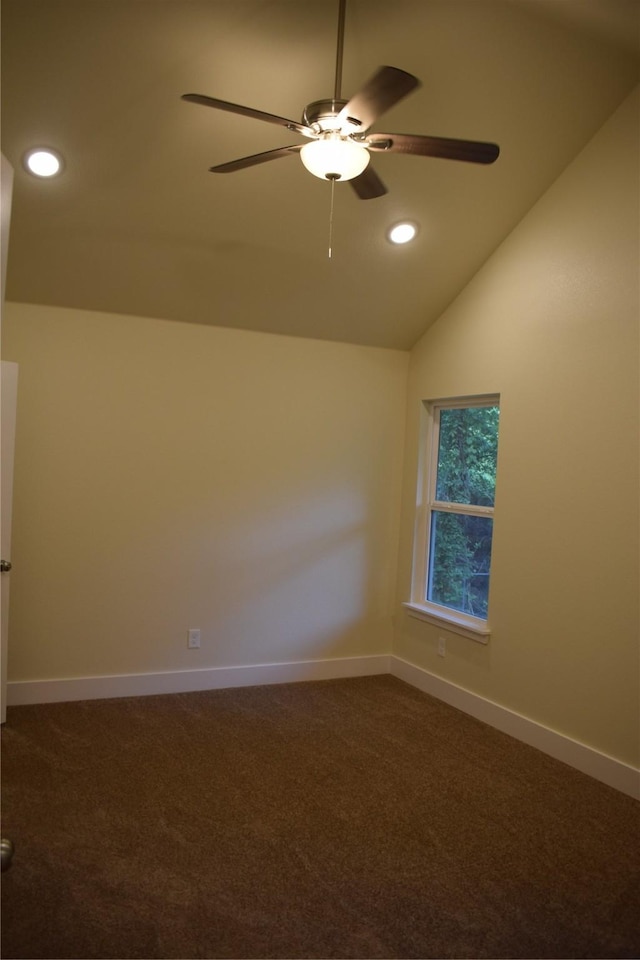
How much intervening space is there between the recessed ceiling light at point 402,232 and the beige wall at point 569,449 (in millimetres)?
588

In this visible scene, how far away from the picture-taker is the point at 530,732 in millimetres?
3896

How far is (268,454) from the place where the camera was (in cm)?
473

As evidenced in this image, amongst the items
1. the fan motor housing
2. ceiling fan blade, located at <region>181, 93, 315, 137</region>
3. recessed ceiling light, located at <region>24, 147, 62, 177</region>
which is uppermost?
recessed ceiling light, located at <region>24, 147, 62, 177</region>

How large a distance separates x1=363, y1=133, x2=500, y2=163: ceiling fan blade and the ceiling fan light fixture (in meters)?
0.05

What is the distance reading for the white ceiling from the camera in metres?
2.88

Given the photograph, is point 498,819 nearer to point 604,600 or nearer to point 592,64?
point 604,600

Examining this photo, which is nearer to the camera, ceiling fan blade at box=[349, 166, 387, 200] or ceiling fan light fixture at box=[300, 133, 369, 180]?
ceiling fan light fixture at box=[300, 133, 369, 180]

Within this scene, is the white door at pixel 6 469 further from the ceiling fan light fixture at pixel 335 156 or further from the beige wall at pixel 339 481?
the ceiling fan light fixture at pixel 335 156

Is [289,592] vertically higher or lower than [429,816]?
higher

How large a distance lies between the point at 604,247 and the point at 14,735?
12.4 feet

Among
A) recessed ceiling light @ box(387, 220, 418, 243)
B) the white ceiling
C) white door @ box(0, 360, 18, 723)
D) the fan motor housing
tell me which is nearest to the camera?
the fan motor housing

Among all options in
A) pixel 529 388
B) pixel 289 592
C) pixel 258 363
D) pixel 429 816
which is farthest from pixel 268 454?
pixel 429 816

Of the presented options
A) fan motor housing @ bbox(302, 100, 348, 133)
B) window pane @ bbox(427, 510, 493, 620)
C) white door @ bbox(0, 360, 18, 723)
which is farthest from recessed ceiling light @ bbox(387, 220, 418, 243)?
white door @ bbox(0, 360, 18, 723)

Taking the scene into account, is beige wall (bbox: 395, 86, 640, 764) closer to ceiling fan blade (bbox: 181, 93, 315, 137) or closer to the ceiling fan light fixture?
the ceiling fan light fixture
